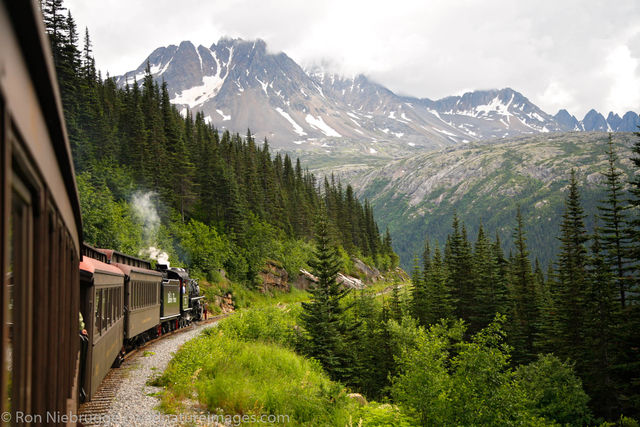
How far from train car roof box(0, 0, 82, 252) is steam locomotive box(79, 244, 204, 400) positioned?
6.10m

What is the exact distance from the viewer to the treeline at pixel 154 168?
41.4 meters

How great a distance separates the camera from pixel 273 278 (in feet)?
191

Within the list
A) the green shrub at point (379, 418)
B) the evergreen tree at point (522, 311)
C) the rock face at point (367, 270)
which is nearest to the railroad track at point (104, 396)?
the green shrub at point (379, 418)

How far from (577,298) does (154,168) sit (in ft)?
145

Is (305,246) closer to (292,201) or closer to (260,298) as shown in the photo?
(292,201)

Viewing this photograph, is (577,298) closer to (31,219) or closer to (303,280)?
(31,219)

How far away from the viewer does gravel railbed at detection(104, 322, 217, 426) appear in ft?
32.8

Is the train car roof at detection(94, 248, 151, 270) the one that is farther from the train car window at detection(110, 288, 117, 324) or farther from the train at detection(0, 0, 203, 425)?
the train at detection(0, 0, 203, 425)

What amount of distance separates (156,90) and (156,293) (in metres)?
60.9

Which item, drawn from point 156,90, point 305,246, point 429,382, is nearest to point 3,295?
point 429,382

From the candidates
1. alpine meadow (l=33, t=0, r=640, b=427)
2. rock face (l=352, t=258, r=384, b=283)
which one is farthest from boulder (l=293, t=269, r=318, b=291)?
rock face (l=352, t=258, r=384, b=283)

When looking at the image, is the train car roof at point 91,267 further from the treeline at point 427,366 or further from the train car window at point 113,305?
the treeline at point 427,366

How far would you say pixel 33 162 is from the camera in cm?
240

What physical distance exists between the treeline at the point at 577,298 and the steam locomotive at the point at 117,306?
14.9m
